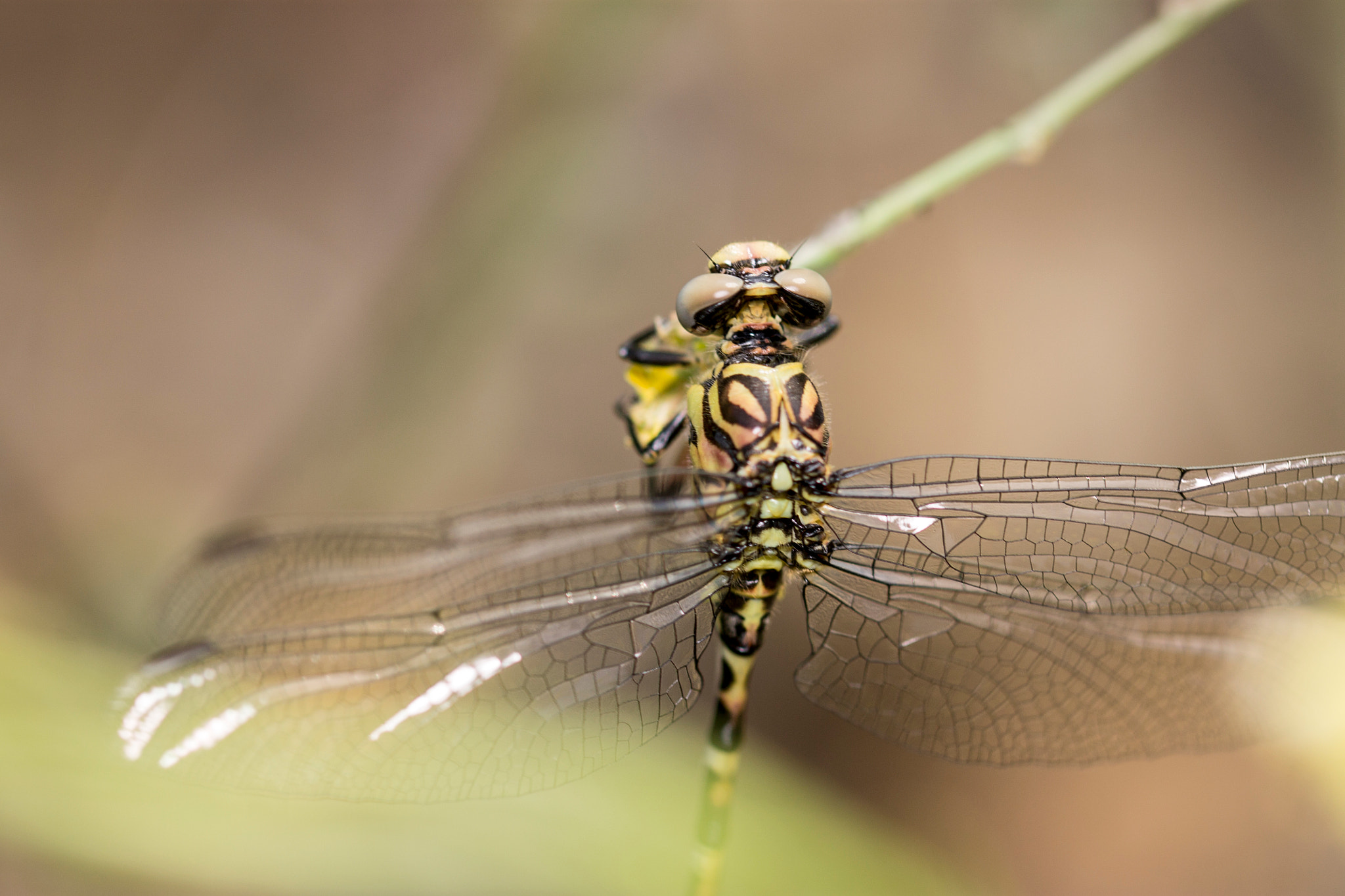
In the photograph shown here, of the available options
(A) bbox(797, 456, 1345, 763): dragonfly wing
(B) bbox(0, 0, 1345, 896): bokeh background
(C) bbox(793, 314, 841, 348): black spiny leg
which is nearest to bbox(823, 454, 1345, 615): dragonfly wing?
(A) bbox(797, 456, 1345, 763): dragonfly wing

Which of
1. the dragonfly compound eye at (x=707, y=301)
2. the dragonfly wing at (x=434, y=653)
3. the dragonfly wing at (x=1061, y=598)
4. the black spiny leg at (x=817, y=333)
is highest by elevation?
the black spiny leg at (x=817, y=333)

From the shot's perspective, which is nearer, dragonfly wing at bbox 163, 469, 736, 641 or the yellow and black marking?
dragonfly wing at bbox 163, 469, 736, 641

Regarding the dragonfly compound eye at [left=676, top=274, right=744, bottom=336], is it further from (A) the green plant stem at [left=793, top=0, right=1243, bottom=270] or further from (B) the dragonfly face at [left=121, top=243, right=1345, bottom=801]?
(A) the green plant stem at [left=793, top=0, right=1243, bottom=270]

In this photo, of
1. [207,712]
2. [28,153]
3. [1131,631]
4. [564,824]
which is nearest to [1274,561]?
[1131,631]

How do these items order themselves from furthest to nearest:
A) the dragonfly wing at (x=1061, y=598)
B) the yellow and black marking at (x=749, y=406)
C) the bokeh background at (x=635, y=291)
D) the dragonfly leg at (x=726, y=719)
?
the bokeh background at (x=635, y=291) → the dragonfly leg at (x=726, y=719) → the yellow and black marking at (x=749, y=406) → the dragonfly wing at (x=1061, y=598)

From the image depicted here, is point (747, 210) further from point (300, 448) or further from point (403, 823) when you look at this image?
point (403, 823)

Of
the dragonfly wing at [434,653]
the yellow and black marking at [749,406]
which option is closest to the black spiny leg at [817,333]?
the yellow and black marking at [749,406]

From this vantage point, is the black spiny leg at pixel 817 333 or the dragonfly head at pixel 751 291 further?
the black spiny leg at pixel 817 333

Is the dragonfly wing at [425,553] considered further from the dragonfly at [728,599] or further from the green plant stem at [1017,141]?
the green plant stem at [1017,141]
